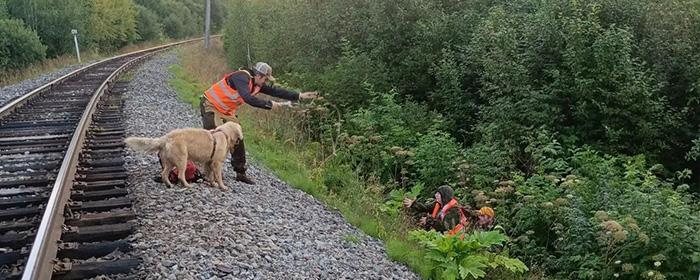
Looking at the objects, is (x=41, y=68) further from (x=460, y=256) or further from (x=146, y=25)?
(x=146, y=25)

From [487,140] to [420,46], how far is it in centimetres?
432

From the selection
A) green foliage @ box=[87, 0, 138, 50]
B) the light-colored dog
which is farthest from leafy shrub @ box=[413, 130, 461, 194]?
green foliage @ box=[87, 0, 138, 50]

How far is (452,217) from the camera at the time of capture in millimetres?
7141

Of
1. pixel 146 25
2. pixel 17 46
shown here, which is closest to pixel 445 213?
pixel 17 46

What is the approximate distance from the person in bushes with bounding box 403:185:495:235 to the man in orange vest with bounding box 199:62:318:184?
2200 millimetres

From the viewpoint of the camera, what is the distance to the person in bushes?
7102 mm

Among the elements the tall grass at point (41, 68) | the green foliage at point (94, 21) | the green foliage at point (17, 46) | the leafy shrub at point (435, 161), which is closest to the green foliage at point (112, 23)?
the green foliage at point (94, 21)

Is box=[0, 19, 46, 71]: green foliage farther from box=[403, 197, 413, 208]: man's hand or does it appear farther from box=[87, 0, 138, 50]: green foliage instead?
box=[403, 197, 413, 208]: man's hand

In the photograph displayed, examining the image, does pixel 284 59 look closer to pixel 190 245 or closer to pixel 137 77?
pixel 137 77

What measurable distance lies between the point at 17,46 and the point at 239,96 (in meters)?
26.8

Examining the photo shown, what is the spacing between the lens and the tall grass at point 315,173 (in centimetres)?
659

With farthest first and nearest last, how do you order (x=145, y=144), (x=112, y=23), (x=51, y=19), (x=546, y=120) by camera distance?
(x=112, y=23) < (x=51, y=19) < (x=546, y=120) < (x=145, y=144)

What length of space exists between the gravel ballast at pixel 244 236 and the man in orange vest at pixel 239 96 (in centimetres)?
38

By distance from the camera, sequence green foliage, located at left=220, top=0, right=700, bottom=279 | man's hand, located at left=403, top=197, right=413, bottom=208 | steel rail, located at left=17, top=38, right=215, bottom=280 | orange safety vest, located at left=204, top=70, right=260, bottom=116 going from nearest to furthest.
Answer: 1. steel rail, located at left=17, top=38, right=215, bottom=280
2. green foliage, located at left=220, top=0, right=700, bottom=279
3. orange safety vest, located at left=204, top=70, right=260, bottom=116
4. man's hand, located at left=403, top=197, right=413, bottom=208
